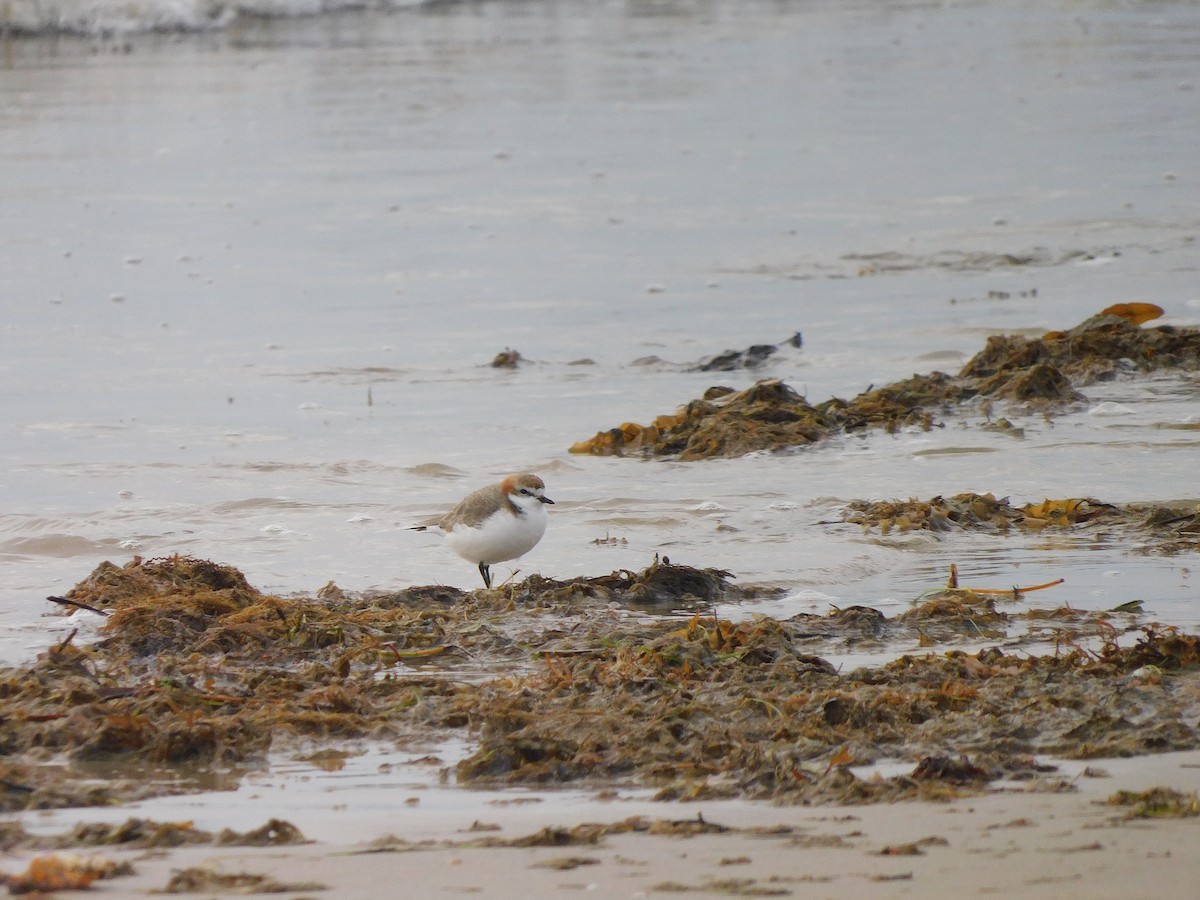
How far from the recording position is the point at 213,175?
747 inches

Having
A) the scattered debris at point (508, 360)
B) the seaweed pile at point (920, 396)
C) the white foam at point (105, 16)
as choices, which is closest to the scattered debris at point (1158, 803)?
the seaweed pile at point (920, 396)

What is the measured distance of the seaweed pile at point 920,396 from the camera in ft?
30.8

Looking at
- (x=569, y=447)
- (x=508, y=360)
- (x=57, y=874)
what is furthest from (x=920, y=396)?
(x=57, y=874)

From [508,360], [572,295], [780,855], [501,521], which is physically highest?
[572,295]

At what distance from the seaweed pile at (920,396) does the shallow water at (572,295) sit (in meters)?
0.21

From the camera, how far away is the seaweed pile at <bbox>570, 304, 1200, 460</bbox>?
9375 millimetres

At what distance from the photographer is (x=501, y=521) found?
6.88 meters

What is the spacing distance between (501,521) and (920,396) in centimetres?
374

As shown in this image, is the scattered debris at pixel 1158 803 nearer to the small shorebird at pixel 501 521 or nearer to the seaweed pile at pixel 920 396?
the small shorebird at pixel 501 521

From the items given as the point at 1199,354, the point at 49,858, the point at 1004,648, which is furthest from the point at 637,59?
the point at 49,858

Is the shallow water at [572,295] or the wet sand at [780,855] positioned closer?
the wet sand at [780,855]

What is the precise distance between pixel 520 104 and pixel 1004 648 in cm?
1849

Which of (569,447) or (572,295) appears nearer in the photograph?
(569,447)

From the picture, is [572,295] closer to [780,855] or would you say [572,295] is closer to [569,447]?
[569,447]
